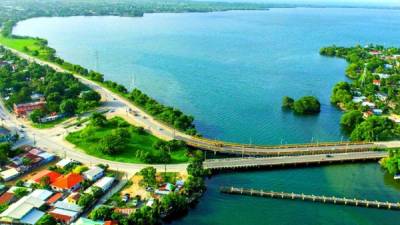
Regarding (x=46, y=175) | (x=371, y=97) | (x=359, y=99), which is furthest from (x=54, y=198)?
(x=371, y=97)

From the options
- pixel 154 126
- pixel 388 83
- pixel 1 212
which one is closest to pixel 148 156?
pixel 154 126

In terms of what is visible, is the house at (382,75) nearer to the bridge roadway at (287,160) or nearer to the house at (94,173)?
the bridge roadway at (287,160)

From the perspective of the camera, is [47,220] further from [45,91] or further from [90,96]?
[45,91]

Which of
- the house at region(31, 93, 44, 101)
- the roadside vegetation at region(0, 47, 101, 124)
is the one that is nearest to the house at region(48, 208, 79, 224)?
the roadside vegetation at region(0, 47, 101, 124)

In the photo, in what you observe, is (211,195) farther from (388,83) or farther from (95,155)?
(388,83)

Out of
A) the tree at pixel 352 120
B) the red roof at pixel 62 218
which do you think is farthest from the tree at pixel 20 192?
the tree at pixel 352 120
